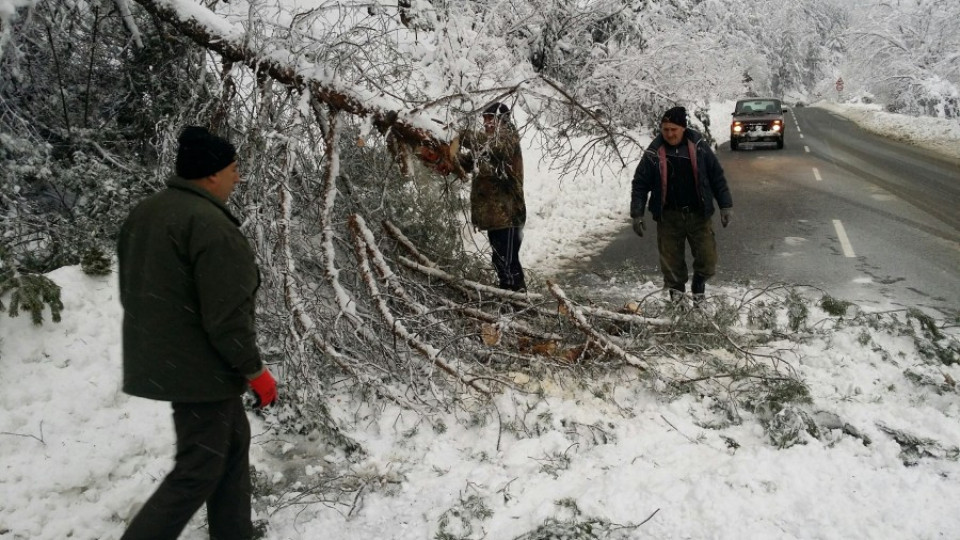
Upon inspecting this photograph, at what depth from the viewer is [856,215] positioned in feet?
32.0

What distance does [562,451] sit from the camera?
3.57 meters

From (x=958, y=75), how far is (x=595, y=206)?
2551cm

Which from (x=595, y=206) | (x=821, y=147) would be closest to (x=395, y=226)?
(x=595, y=206)

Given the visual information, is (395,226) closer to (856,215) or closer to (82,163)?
(82,163)

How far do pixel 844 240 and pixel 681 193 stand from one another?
4.41 metres

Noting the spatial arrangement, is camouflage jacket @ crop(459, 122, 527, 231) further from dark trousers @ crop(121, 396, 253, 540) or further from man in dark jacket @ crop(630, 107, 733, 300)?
dark trousers @ crop(121, 396, 253, 540)

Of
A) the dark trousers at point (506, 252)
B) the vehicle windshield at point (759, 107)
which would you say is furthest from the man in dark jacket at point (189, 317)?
the vehicle windshield at point (759, 107)

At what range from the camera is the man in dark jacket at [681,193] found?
529 cm

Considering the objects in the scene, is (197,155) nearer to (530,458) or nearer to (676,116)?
(530,458)

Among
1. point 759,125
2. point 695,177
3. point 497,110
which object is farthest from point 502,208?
point 759,125

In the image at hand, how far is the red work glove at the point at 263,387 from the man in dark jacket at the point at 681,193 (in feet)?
11.9

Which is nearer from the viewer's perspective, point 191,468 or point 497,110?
point 191,468

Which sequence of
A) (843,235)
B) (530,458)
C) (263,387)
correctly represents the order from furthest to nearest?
(843,235)
(530,458)
(263,387)

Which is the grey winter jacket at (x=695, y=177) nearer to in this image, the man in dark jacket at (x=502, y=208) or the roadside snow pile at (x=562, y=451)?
the man in dark jacket at (x=502, y=208)
